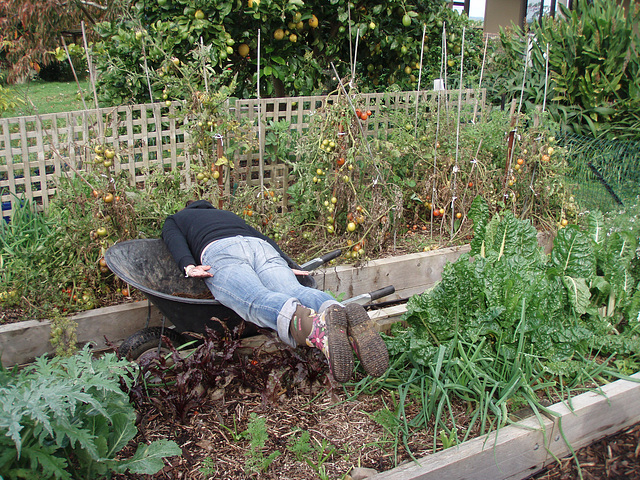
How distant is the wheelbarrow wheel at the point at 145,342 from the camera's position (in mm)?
2641

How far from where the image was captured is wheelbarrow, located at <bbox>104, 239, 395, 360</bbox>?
8.14 ft

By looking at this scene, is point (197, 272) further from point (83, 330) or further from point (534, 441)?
point (534, 441)

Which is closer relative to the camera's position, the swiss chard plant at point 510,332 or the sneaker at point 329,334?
the sneaker at point 329,334

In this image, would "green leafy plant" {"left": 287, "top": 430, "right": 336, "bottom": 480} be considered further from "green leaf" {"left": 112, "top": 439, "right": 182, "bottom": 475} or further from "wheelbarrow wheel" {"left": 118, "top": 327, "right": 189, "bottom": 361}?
"wheelbarrow wheel" {"left": 118, "top": 327, "right": 189, "bottom": 361}

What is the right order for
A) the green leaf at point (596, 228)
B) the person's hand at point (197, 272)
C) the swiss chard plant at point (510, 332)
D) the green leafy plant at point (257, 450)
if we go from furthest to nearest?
the green leaf at point (596, 228)
the person's hand at point (197, 272)
the swiss chard plant at point (510, 332)
the green leafy plant at point (257, 450)

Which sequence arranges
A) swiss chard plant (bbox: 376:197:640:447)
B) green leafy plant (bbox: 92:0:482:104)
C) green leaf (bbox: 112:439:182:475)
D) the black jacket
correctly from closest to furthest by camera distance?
green leaf (bbox: 112:439:182:475) < swiss chard plant (bbox: 376:197:640:447) < the black jacket < green leafy plant (bbox: 92:0:482:104)

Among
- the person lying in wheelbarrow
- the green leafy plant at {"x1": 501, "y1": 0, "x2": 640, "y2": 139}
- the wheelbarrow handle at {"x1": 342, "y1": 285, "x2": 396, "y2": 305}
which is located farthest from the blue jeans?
the green leafy plant at {"x1": 501, "y1": 0, "x2": 640, "y2": 139}

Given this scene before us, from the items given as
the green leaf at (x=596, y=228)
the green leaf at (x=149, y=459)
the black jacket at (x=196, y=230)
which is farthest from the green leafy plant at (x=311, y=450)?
the green leaf at (x=596, y=228)

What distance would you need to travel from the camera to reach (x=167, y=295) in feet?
7.83

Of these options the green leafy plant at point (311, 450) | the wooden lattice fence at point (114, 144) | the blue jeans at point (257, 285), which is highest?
the wooden lattice fence at point (114, 144)

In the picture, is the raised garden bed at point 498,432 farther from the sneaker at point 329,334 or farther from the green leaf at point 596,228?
the green leaf at point 596,228

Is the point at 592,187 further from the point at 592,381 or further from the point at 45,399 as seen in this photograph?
the point at 45,399

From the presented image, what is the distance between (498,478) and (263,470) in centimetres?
98

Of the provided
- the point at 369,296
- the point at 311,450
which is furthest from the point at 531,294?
the point at 311,450
